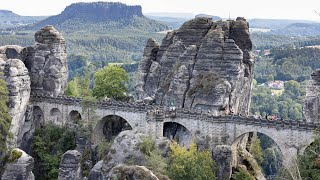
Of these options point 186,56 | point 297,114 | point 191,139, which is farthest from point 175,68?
point 297,114

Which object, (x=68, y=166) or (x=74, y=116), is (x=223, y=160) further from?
(x=74, y=116)

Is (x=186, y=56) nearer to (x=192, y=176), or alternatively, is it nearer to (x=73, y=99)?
(x=73, y=99)

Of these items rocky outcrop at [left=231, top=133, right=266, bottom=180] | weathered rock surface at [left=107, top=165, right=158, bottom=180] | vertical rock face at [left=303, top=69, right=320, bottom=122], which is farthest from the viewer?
rocky outcrop at [left=231, top=133, right=266, bottom=180]

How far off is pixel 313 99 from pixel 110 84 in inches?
922

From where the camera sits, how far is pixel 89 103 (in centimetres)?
6034

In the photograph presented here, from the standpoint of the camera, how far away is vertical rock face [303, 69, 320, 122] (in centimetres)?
5266

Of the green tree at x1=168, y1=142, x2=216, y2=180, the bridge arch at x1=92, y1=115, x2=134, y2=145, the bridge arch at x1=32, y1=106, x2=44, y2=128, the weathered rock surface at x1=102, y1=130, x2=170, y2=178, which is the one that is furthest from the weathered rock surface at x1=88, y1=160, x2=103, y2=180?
the bridge arch at x1=32, y1=106, x2=44, y2=128

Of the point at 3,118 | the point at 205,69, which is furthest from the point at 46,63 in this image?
the point at 205,69

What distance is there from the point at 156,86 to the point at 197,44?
6672 millimetres

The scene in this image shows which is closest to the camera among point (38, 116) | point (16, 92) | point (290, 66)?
point (16, 92)

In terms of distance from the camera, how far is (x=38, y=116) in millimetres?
65188

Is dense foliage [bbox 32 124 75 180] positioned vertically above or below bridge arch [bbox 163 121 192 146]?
below

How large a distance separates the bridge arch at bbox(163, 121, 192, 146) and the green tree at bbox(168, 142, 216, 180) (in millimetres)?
8660

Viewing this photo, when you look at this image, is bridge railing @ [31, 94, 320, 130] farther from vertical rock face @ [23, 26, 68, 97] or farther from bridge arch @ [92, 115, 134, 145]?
bridge arch @ [92, 115, 134, 145]
